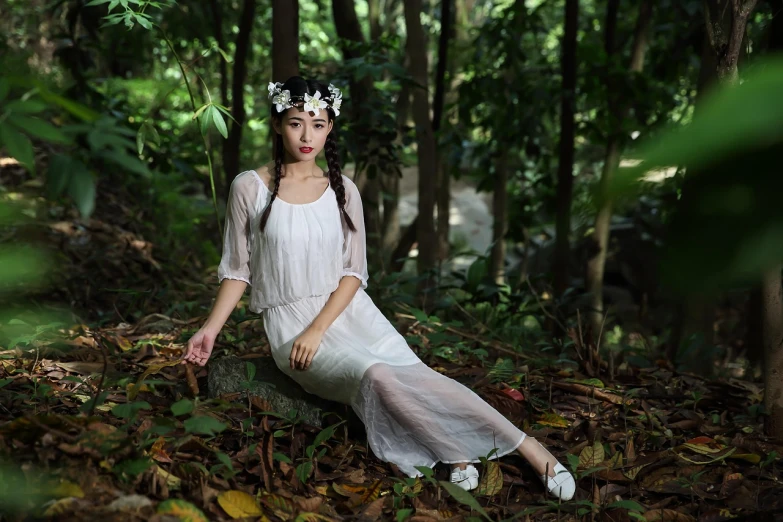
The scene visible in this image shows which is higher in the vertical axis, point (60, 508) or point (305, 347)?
point (305, 347)

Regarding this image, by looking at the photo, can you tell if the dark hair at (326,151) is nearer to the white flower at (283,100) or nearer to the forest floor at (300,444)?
the white flower at (283,100)

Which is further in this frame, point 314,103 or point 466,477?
point 314,103

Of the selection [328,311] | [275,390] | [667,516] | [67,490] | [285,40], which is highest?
[285,40]

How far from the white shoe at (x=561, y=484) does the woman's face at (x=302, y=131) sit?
4.61ft

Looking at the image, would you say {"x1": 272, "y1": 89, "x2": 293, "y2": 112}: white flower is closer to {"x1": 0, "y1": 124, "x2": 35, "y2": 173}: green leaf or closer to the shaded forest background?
the shaded forest background

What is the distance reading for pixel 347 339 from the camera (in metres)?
2.97

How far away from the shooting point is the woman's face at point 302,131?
2.96m

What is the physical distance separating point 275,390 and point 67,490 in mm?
1132

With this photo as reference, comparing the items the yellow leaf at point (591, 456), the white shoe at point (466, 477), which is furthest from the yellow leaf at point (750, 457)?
the white shoe at point (466, 477)

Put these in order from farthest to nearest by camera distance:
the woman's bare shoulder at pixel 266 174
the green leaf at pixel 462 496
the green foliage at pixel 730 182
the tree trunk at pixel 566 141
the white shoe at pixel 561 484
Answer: the tree trunk at pixel 566 141 → the woman's bare shoulder at pixel 266 174 → the white shoe at pixel 561 484 → the green leaf at pixel 462 496 → the green foliage at pixel 730 182

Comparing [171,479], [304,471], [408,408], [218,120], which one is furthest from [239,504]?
[218,120]

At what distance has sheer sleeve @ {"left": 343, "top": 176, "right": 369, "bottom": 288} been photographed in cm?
307

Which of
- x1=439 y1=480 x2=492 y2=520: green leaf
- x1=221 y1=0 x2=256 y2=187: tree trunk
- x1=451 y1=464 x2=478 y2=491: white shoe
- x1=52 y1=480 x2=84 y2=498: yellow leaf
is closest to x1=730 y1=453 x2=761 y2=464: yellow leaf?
x1=451 y1=464 x2=478 y2=491: white shoe

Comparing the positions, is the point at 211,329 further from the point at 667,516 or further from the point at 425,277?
the point at 425,277
